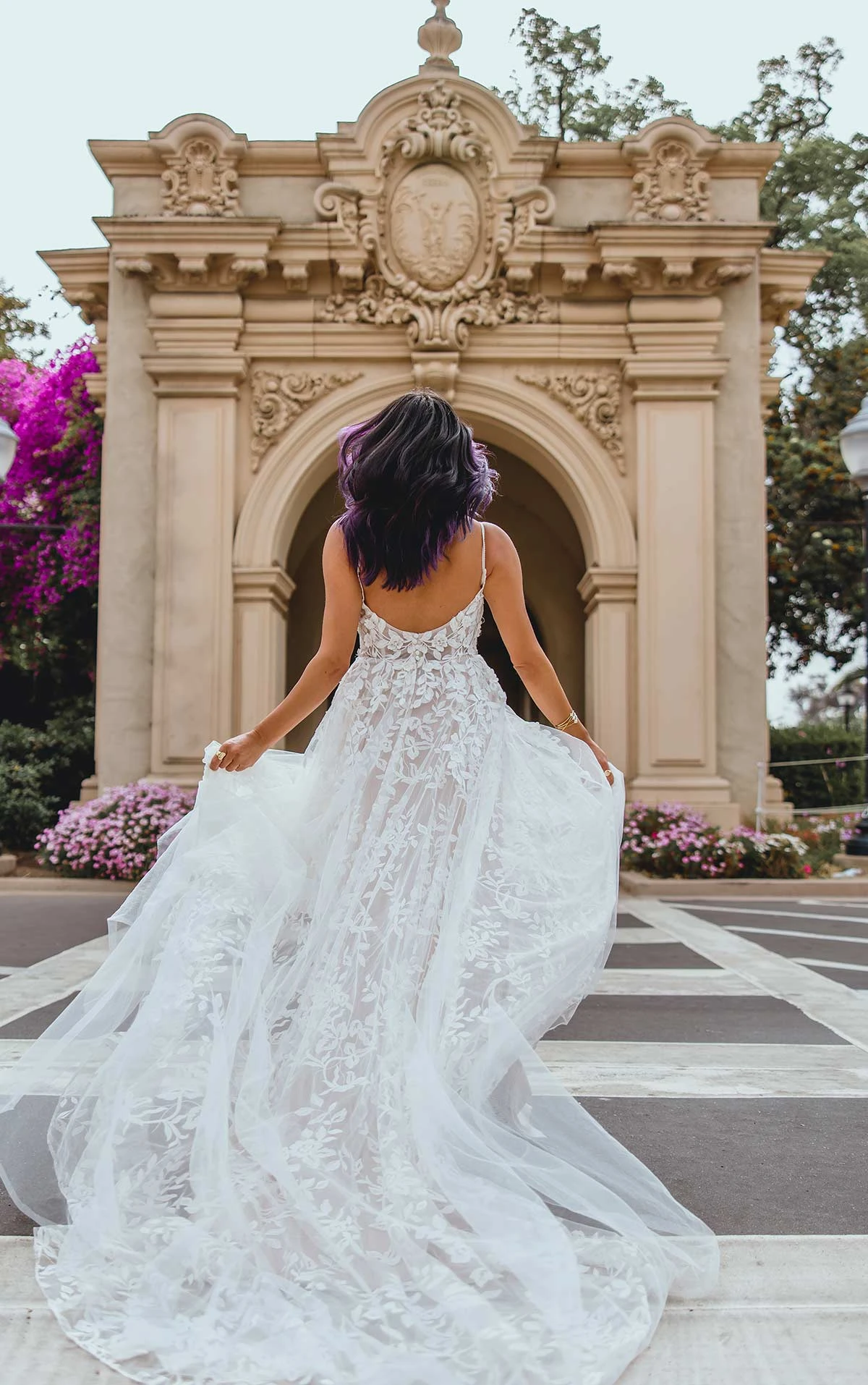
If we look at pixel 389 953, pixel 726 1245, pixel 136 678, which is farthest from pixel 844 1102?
pixel 136 678

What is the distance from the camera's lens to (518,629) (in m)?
3.23

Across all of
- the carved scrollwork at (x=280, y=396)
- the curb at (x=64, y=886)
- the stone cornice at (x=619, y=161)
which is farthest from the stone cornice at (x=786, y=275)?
the curb at (x=64, y=886)

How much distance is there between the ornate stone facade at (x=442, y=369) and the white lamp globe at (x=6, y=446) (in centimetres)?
123

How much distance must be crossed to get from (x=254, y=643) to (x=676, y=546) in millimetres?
4422

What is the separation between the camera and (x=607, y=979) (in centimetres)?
620

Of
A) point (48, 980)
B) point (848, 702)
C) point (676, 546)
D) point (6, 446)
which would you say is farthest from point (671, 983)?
point (848, 702)

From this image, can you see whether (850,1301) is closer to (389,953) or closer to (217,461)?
(389,953)

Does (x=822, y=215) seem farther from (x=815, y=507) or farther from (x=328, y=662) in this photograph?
(x=328, y=662)

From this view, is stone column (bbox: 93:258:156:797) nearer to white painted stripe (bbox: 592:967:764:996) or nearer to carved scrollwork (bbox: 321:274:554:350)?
carved scrollwork (bbox: 321:274:554:350)

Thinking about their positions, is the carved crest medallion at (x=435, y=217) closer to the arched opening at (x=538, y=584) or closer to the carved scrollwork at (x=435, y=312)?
the carved scrollwork at (x=435, y=312)

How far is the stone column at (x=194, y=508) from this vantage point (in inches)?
463

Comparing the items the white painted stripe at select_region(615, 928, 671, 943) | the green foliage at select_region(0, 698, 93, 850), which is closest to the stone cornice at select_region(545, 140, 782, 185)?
the white painted stripe at select_region(615, 928, 671, 943)

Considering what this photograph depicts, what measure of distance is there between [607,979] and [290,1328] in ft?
13.9

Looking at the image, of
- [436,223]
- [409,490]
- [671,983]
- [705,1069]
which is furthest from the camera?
[436,223]
